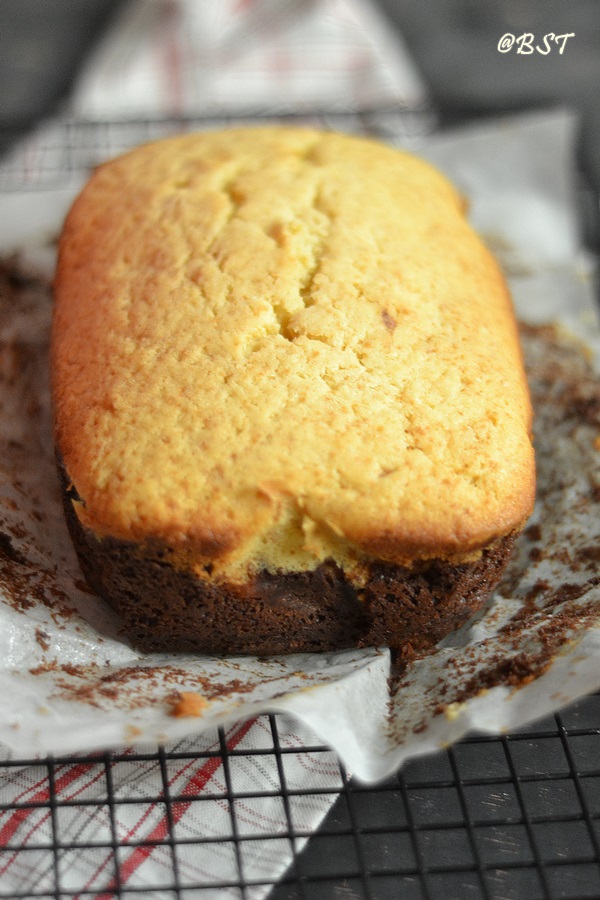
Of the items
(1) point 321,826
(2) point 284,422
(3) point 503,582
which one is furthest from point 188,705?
(3) point 503,582

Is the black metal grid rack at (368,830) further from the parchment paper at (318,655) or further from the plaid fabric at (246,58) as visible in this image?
the plaid fabric at (246,58)

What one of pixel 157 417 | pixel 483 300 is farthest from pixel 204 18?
pixel 157 417

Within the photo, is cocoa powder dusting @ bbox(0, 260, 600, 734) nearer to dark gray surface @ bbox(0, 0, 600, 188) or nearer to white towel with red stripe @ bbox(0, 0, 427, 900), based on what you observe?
white towel with red stripe @ bbox(0, 0, 427, 900)

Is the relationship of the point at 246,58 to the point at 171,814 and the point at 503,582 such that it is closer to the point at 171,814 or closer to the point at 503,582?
the point at 503,582

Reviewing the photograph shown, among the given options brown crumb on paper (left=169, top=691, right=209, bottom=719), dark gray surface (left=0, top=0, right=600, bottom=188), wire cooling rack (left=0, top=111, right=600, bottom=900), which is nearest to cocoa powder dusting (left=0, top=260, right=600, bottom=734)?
brown crumb on paper (left=169, top=691, right=209, bottom=719)

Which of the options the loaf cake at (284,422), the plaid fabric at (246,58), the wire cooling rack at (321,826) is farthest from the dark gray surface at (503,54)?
the wire cooling rack at (321,826)

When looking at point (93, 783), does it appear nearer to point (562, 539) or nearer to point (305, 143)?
point (562, 539)

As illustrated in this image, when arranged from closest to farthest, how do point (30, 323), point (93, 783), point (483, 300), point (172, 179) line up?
1. point (93, 783)
2. point (483, 300)
3. point (172, 179)
4. point (30, 323)
